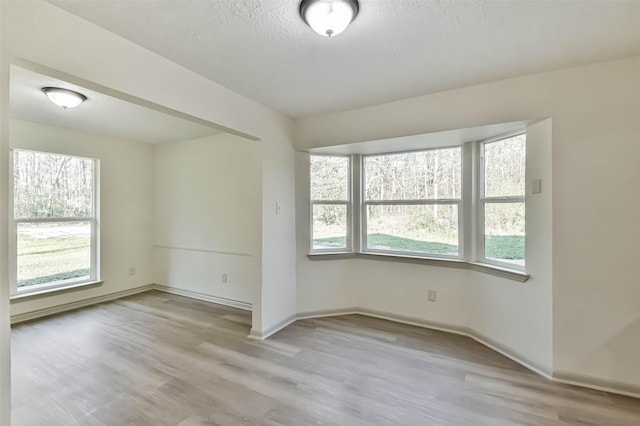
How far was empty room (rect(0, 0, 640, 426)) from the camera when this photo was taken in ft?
5.64

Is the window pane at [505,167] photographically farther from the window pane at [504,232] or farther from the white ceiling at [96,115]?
the white ceiling at [96,115]

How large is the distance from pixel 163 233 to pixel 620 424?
564 cm

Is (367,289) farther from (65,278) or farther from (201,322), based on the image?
(65,278)

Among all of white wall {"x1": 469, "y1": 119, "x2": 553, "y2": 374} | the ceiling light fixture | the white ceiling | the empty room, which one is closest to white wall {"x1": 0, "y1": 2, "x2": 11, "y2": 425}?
the empty room

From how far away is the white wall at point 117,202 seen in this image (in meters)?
Result: 3.80

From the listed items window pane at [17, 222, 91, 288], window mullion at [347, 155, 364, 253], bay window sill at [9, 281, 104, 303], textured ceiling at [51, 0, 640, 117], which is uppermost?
textured ceiling at [51, 0, 640, 117]

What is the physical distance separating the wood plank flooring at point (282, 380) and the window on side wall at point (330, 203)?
103cm

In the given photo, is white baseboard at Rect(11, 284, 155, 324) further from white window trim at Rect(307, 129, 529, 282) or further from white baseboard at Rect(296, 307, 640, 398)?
white window trim at Rect(307, 129, 529, 282)

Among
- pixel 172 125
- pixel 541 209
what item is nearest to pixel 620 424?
pixel 541 209

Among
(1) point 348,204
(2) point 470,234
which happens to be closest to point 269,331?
(1) point 348,204

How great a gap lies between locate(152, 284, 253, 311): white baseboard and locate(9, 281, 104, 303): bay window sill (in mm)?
895

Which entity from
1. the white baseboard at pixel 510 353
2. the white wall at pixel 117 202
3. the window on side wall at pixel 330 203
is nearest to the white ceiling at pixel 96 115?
the white wall at pixel 117 202

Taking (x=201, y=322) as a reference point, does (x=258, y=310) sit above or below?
above

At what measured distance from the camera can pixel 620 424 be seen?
1794 mm
